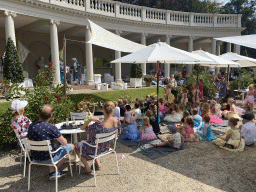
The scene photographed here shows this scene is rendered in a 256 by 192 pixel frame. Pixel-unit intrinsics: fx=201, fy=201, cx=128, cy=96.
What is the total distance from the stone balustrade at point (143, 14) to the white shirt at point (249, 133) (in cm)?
1253

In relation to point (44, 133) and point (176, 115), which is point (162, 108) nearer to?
point (176, 115)

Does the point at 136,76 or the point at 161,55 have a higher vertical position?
the point at 161,55

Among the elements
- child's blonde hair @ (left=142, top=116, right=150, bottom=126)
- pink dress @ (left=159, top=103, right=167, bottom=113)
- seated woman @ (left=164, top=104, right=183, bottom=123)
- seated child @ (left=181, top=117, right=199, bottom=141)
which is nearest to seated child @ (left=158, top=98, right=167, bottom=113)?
pink dress @ (left=159, top=103, right=167, bottom=113)

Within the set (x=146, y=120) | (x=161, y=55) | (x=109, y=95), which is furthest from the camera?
(x=109, y=95)

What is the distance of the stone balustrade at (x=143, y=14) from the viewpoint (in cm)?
1446

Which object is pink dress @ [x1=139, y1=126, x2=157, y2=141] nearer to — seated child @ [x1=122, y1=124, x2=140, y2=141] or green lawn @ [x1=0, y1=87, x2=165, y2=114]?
seated child @ [x1=122, y1=124, x2=140, y2=141]

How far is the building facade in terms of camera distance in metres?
12.2

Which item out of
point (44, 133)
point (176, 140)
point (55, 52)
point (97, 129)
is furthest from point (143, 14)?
point (44, 133)

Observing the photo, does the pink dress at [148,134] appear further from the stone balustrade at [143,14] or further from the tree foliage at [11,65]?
the stone balustrade at [143,14]

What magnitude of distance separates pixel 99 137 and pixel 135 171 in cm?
112

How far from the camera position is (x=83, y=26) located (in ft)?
48.9

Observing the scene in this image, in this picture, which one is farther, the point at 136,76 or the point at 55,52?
the point at 136,76

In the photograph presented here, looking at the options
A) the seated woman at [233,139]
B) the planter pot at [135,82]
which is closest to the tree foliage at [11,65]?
the planter pot at [135,82]

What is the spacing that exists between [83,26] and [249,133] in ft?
43.1
